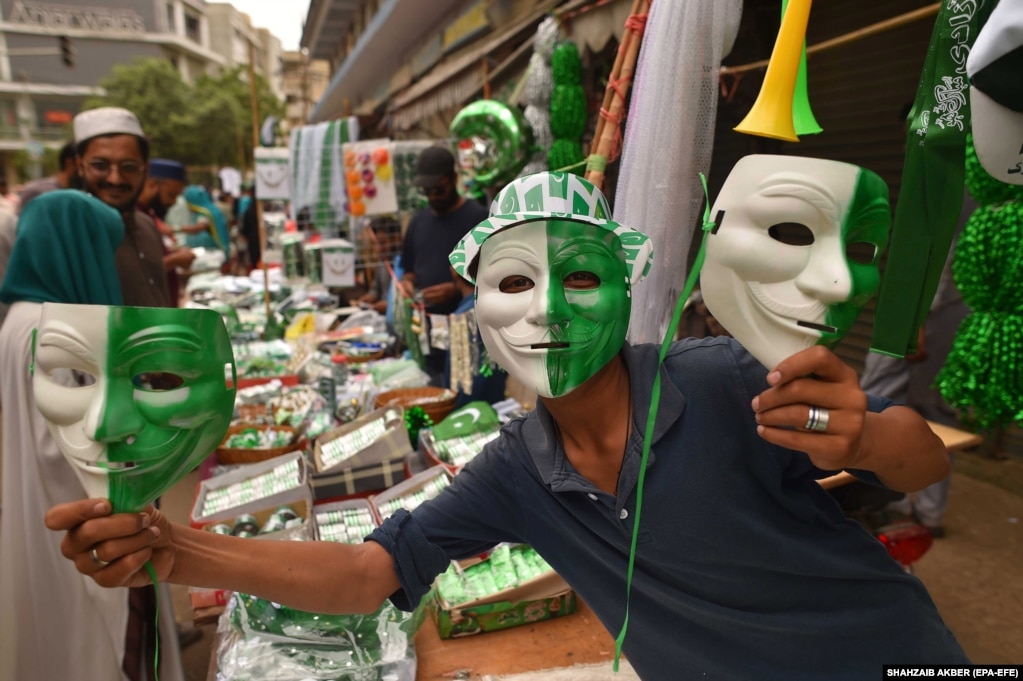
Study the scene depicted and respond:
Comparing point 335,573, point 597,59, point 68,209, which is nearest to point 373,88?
point 597,59

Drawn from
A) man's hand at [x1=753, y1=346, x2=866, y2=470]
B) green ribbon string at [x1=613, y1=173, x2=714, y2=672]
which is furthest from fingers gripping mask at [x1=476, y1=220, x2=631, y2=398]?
man's hand at [x1=753, y1=346, x2=866, y2=470]

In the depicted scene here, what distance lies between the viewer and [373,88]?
17.0 metres

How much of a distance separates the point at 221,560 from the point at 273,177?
5.33 meters

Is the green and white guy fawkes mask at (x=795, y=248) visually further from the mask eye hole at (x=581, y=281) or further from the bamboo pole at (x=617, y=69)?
the bamboo pole at (x=617, y=69)

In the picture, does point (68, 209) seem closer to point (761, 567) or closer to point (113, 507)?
point (113, 507)

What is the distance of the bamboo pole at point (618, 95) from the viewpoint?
7.22ft

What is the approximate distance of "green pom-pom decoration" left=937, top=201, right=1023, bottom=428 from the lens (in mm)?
1425

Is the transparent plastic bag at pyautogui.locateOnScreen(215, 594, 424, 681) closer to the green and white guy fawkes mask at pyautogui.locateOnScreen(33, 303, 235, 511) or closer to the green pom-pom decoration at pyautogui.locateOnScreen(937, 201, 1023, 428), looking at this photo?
the green and white guy fawkes mask at pyautogui.locateOnScreen(33, 303, 235, 511)

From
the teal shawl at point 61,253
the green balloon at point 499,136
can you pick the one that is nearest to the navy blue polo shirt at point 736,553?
the teal shawl at point 61,253

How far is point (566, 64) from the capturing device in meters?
3.40

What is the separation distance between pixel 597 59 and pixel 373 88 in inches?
579

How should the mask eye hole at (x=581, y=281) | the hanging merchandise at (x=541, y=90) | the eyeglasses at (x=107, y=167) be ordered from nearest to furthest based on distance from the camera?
the mask eye hole at (x=581, y=281)
the eyeglasses at (x=107, y=167)
the hanging merchandise at (x=541, y=90)

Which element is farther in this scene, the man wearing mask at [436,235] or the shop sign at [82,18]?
the shop sign at [82,18]

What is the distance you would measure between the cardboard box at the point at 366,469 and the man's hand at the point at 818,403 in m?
1.89
